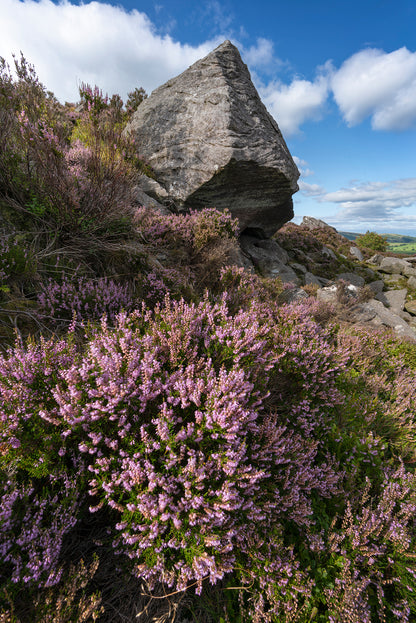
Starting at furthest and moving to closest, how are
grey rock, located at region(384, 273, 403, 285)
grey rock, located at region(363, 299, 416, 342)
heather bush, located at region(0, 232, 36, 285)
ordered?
grey rock, located at region(384, 273, 403, 285), grey rock, located at region(363, 299, 416, 342), heather bush, located at region(0, 232, 36, 285)

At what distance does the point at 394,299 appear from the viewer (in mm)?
11875

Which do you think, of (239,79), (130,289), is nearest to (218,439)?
(130,289)

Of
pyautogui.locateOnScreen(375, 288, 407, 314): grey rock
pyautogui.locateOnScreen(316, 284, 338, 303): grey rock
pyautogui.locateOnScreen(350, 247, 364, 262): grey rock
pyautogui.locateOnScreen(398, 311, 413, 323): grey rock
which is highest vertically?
pyautogui.locateOnScreen(350, 247, 364, 262): grey rock

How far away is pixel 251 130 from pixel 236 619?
8.54 metres

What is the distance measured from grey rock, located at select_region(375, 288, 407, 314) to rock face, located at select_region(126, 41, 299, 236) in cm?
729

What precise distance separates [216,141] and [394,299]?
1047 centimetres

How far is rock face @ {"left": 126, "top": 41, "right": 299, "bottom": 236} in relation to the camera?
6.61 meters

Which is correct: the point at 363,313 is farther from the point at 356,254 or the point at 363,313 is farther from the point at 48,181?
the point at 356,254

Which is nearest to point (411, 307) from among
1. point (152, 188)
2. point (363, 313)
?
point (363, 313)

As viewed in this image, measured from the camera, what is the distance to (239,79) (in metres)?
7.29

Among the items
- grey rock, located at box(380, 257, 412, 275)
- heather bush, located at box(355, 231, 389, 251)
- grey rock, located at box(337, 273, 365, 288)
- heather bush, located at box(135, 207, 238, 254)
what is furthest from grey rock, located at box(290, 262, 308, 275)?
heather bush, located at box(355, 231, 389, 251)

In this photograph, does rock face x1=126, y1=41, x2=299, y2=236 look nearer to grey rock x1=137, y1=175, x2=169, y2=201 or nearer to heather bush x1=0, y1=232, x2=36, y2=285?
grey rock x1=137, y1=175, x2=169, y2=201

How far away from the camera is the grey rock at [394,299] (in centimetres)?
1141

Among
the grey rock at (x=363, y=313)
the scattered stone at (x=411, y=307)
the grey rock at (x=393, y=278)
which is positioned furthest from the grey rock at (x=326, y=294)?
the grey rock at (x=393, y=278)
